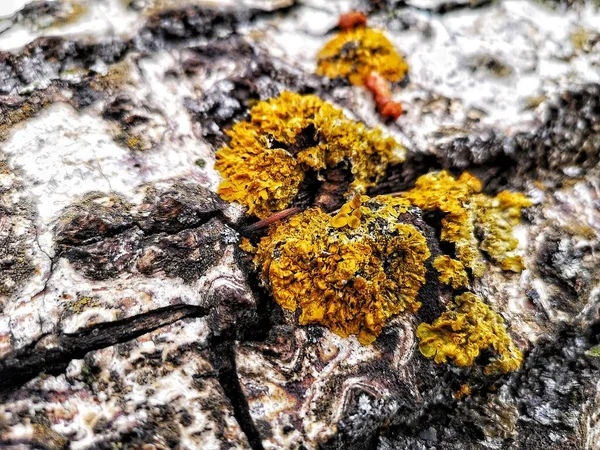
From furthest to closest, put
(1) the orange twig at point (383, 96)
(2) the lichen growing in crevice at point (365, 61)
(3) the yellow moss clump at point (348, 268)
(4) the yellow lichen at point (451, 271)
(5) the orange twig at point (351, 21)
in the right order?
1. (5) the orange twig at point (351, 21)
2. (2) the lichen growing in crevice at point (365, 61)
3. (1) the orange twig at point (383, 96)
4. (4) the yellow lichen at point (451, 271)
5. (3) the yellow moss clump at point (348, 268)

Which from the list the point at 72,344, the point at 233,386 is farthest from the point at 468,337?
the point at 72,344

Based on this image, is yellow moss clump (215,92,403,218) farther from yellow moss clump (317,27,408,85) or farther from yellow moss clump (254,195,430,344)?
yellow moss clump (317,27,408,85)

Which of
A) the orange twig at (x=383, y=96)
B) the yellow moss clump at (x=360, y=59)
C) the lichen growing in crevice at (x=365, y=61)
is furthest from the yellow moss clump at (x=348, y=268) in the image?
the yellow moss clump at (x=360, y=59)

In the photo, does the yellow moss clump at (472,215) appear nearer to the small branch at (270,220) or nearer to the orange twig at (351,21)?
the small branch at (270,220)

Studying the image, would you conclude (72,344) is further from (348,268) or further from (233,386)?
(348,268)

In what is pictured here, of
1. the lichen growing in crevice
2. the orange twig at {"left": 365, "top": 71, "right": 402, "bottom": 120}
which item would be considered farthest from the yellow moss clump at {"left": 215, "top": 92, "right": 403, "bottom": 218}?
the lichen growing in crevice

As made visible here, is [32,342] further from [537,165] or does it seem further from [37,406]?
[537,165]
